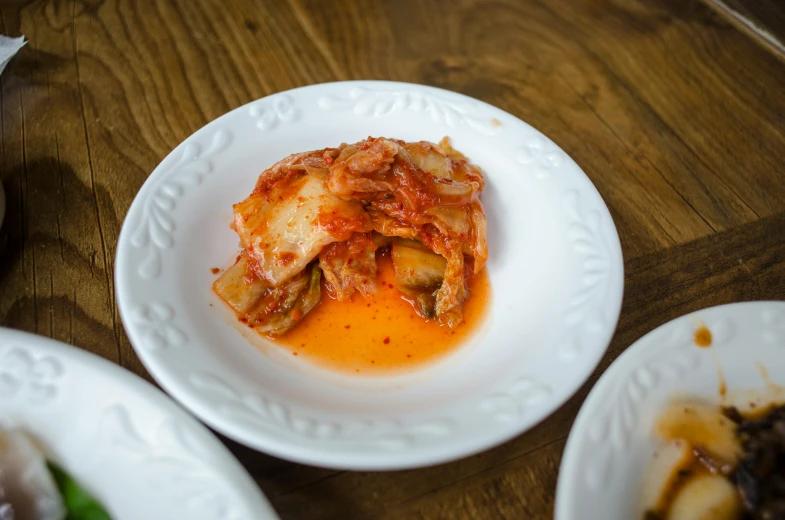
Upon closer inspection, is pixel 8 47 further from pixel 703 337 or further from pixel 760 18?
pixel 760 18

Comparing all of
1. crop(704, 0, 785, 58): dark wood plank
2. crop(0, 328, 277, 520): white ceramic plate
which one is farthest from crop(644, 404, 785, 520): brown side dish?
crop(704, 0, 785, 58): dark wood plank

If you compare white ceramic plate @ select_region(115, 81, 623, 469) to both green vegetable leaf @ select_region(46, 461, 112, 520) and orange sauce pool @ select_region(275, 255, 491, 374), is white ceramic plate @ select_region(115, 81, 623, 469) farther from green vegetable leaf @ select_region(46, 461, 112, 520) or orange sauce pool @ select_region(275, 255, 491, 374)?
green vegetable leaf @ select_region(46, 461, 112, 520)

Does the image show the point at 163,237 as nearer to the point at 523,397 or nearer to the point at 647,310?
the point at 523,397

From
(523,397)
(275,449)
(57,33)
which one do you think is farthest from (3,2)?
(523,397)

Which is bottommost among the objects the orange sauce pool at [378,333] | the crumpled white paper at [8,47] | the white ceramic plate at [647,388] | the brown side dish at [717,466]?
the orange sauce pool at [378,333]

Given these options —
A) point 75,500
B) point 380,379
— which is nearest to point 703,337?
point 380,379

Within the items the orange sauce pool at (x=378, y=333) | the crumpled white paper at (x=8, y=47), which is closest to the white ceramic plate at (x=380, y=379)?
the orange sauce pool at (x=378, y=333)

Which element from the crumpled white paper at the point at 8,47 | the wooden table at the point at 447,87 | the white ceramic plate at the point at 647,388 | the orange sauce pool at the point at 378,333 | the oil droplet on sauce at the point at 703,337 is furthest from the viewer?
the crumpled white paper at the point at 8,47

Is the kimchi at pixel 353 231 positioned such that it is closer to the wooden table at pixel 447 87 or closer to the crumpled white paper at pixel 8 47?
the wooden table at pixel 447 87
